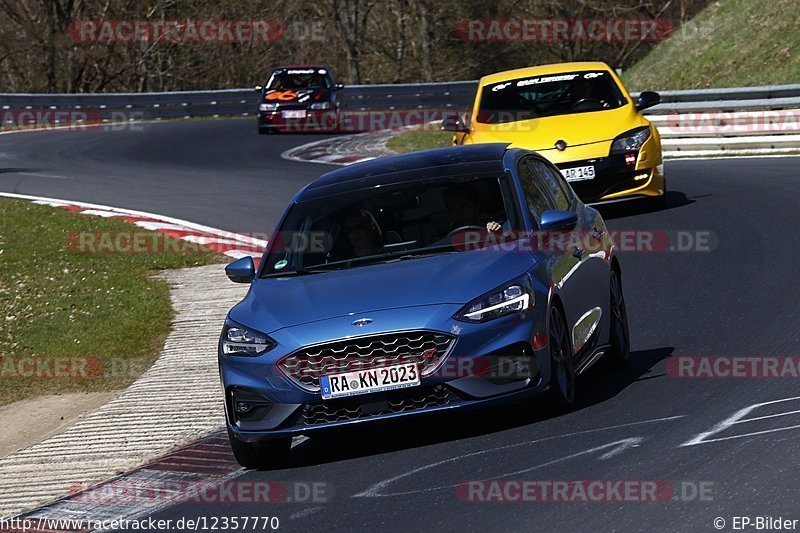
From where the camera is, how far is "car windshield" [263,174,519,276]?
8.38 meters

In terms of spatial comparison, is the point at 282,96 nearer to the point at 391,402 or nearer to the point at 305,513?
the point at 391,402

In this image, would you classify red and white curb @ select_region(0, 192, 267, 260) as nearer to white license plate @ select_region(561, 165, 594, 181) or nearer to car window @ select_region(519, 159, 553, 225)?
white license plate @ select_region(561, 165, 594, 181)

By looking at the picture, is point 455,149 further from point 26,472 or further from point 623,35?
point 623,35

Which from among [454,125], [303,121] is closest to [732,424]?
[454,125]

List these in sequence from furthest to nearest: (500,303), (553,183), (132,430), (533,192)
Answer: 1. (553,183)
2. (132,430)
3. (533,192)
4. (500,303)

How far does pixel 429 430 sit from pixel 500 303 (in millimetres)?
978

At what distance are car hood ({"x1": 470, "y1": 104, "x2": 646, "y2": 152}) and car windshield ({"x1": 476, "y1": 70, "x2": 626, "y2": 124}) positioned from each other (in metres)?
0.19

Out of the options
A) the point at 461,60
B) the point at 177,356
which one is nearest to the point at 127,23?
the point at 461,60

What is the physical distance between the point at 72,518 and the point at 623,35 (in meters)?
48.7

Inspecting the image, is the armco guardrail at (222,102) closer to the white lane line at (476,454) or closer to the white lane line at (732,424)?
the white lane line at (732,424)

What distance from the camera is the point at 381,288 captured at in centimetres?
767

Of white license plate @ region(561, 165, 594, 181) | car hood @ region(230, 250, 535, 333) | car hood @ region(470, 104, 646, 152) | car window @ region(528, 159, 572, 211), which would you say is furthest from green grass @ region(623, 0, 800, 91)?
car hood @ region(230, 250, 535, 333)

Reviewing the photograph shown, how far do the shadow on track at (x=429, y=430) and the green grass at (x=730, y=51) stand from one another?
2312 centimetres

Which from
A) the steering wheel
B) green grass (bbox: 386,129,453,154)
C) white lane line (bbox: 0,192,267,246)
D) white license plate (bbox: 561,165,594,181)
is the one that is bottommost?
green grass (bbox: 386,129,453,154)
